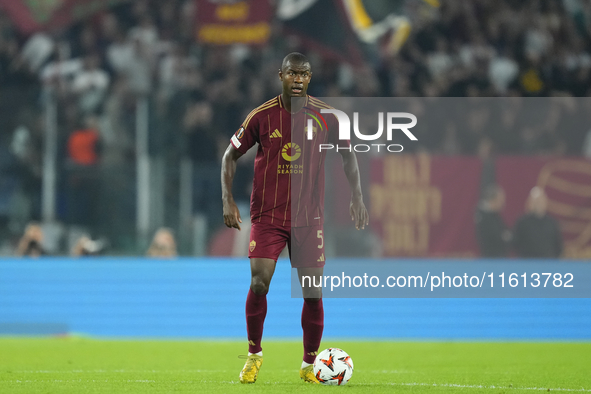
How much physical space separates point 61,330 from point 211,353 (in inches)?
95.4

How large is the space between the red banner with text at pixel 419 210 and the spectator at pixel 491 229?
9cm

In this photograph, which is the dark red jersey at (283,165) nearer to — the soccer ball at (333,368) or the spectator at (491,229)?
the soccer ball at (333,368)

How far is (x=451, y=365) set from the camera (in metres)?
7.72

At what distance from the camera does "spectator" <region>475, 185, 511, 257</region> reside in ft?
32.1

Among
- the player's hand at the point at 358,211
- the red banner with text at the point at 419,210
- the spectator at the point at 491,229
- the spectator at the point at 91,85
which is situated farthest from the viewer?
the spectator at the point at 91,85

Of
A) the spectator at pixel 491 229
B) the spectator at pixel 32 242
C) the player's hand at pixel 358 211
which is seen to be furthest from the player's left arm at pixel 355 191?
the spectator at pixel 32 242

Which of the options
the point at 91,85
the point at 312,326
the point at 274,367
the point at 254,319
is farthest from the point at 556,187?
the point at 91,85

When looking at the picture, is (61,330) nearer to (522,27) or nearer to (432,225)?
(432,225)

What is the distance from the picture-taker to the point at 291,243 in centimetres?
591

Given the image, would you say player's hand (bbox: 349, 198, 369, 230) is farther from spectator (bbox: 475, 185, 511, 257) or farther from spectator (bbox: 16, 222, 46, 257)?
spectator (bbox: 16, 222, 46, 257)

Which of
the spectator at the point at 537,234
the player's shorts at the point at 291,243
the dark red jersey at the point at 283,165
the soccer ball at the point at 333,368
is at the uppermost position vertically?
the dark red jersey at the point at 283,165

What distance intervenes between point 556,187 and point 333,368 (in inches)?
209

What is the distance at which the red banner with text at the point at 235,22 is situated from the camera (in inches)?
476

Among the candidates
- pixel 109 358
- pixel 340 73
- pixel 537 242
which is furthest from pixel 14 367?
pixel 340 73
